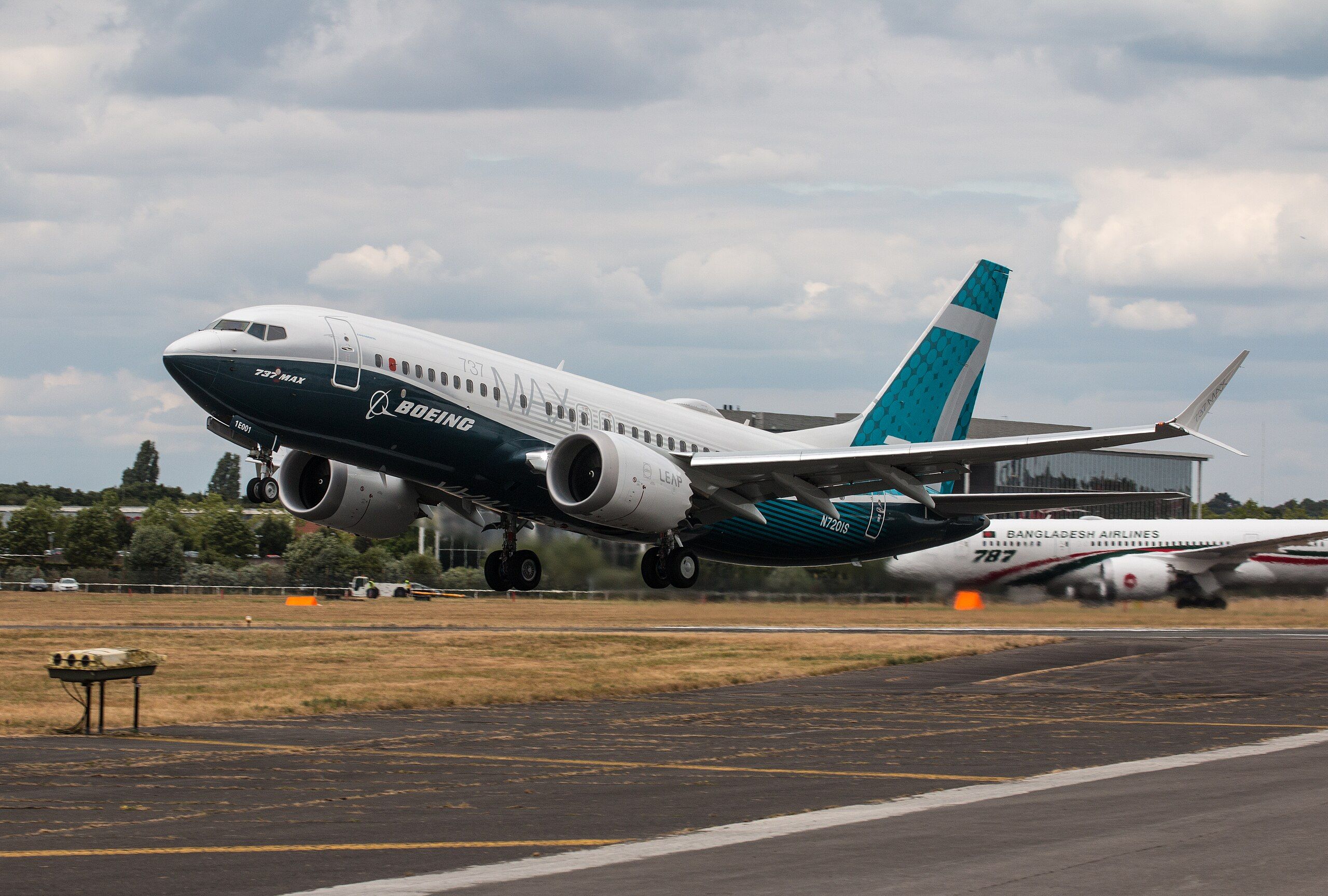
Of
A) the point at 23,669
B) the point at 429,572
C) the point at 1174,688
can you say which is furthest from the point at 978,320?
the point at 429,572

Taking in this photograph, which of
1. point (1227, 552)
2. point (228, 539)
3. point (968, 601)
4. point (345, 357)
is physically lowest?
point (968, 601)

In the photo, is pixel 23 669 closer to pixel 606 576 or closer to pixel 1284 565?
pixel 606 576

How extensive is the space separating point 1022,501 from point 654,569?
10080 mm

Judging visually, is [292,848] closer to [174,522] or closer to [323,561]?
[323,561]

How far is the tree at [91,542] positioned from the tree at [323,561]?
4426 cm

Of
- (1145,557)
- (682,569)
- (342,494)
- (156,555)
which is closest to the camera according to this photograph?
(682,569)

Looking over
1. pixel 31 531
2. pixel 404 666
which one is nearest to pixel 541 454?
pixel 404 666

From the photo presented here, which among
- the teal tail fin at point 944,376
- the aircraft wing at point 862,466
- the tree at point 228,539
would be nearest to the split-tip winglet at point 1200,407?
the aircraft wing at point 862,466

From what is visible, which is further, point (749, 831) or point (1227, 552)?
point (1227, 552)

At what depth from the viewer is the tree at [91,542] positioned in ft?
495

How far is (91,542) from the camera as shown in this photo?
151 meters

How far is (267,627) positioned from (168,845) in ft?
164

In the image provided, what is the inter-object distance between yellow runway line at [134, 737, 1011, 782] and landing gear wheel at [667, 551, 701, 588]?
11.9m

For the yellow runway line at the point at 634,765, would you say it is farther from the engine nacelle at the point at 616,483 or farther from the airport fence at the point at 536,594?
the airport fence at the point at 536,594
